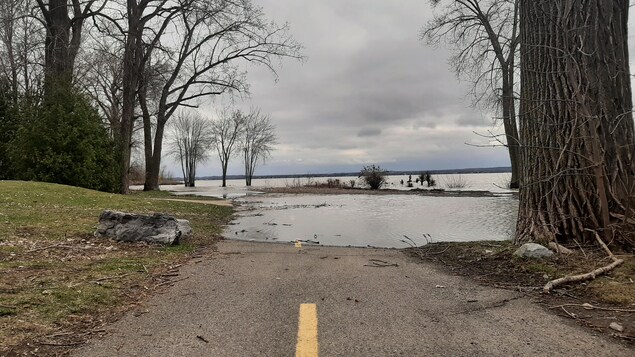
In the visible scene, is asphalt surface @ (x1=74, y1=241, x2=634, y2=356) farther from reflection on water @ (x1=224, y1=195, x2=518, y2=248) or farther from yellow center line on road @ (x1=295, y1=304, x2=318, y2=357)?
reflection on water @ (x1=224, y1=195, x2=518, y2=248)

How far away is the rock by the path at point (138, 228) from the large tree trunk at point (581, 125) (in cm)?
612

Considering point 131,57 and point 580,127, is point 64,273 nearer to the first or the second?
point 580,127

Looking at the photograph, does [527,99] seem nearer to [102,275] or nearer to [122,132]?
[102,275]

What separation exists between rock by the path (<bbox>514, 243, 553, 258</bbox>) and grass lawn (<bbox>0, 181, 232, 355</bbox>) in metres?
4.88

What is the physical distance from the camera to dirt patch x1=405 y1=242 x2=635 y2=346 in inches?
151

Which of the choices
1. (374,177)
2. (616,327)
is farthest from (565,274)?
(374,177)

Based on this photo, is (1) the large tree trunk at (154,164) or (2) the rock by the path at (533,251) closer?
(2) the rock by the path at (533,251)

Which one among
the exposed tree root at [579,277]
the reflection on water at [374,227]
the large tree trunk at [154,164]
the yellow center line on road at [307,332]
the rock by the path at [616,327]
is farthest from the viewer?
the large tree trunk at [154,164]

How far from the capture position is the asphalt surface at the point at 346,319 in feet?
10.5

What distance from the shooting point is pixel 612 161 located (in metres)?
6.04

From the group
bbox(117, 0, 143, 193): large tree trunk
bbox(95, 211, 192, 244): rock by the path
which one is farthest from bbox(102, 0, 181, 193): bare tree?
bbox(95, 211, 192, 244): rock by the path

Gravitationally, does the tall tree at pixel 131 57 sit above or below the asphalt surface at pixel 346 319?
above

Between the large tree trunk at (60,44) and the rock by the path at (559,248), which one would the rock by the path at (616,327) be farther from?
the large tree trunk at (60,44)

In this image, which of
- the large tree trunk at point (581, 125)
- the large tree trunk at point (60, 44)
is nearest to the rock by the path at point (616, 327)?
the large tree trunk at point (581, 125)
